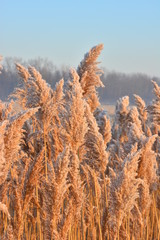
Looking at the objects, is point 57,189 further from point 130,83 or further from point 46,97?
point 130,83

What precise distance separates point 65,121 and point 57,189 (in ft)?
2.37

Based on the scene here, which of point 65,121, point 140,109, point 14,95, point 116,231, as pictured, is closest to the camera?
point 116,231

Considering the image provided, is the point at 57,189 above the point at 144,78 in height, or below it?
below

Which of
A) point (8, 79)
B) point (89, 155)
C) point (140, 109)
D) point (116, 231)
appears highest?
point (8, 79)

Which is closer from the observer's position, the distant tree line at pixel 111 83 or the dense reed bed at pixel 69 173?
the dense reed bed at pixel 69 173

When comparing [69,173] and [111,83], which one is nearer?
[69,173]

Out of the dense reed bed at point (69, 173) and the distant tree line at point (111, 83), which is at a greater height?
the distant tree line at point (111, 83)

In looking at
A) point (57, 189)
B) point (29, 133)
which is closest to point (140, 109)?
point (29, 133)

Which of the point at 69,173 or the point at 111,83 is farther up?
the point at 111,83

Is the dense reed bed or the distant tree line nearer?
the dense reed bed

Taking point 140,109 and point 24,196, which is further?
point 140,109

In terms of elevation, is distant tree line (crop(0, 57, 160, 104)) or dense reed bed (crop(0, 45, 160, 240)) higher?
distant tree line (crop(0, 57, 160, 104))

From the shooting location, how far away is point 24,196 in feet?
7.93

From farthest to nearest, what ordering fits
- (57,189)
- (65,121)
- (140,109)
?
(140,109) < (65,121) < (57,189)
